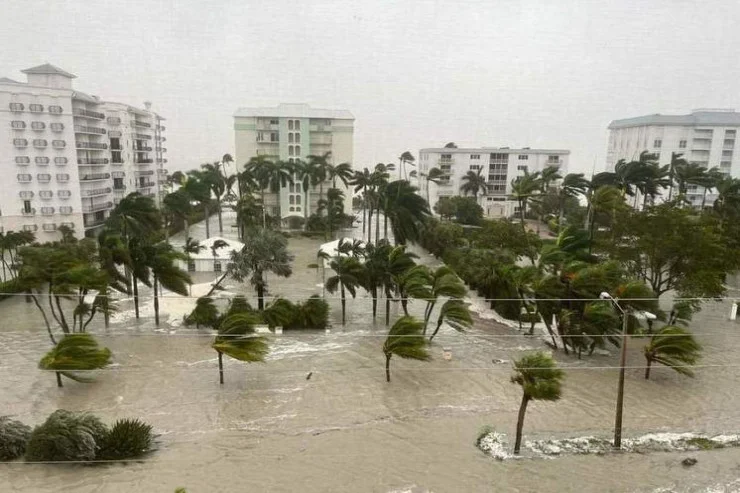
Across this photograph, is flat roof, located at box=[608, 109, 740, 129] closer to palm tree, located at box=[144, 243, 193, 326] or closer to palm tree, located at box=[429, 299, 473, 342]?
palm tree, located at box=[429, 299, 473, 342]

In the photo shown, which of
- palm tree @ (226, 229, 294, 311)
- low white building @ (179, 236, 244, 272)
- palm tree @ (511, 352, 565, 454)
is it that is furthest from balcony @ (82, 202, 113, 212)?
palm tree @ (511, 352, 565, 454)

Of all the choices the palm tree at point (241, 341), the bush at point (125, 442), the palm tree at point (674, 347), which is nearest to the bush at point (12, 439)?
the bush at point (125, 442)

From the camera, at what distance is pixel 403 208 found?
1286 inches

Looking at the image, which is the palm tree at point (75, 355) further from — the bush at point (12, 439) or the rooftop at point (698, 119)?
the rooftop at point (698, 119)

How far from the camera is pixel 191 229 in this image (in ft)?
185

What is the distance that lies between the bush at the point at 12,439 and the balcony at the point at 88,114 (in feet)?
124

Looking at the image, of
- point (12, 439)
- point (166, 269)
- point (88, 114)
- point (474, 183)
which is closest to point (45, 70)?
point (88, 114)

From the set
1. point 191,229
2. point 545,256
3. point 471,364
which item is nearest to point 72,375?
point 471,364

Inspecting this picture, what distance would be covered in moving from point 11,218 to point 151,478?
1506 inches

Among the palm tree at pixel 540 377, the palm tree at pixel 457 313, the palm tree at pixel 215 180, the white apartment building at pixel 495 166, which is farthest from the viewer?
the white apartment building at pixel 495 166

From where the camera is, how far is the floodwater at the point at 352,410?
12180 millimetres

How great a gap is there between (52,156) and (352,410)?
39.5 metres

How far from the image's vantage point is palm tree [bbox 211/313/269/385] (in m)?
15.6

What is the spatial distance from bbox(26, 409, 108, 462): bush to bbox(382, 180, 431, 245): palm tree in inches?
916
